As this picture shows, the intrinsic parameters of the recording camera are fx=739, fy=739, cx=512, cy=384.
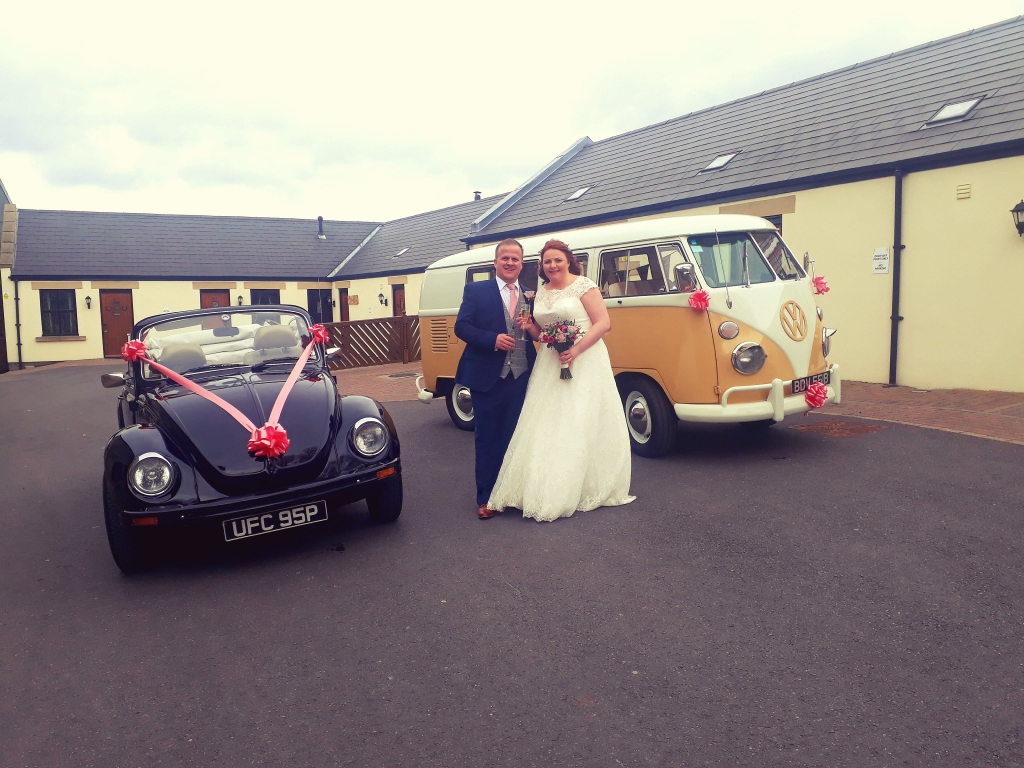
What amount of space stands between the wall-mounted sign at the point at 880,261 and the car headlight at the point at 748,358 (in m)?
6.09

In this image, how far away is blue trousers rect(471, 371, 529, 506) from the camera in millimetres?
5367

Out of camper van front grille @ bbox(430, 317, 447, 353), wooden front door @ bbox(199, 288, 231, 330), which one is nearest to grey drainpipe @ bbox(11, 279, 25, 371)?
wooden front door @ bbox(199, 288, 231, 330)

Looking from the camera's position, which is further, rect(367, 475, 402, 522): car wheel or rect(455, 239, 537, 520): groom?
rect(455, 239, 537, 520): groom

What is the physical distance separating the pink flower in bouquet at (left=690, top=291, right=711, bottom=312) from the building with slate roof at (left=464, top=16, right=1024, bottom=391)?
238 inches

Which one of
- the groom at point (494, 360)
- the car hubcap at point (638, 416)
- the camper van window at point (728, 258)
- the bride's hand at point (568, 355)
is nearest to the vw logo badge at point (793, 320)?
the camper van window at point (728, 258)

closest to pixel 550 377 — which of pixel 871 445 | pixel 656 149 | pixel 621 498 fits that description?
pixel 621 498

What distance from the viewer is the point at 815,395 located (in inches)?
265

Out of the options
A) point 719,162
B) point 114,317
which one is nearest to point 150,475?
point 719,162

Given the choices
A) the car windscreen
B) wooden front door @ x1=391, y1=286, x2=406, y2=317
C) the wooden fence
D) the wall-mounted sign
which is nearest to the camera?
the car windscreen

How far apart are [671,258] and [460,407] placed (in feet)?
11.9

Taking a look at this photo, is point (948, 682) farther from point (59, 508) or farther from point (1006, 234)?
point (1006, 234)

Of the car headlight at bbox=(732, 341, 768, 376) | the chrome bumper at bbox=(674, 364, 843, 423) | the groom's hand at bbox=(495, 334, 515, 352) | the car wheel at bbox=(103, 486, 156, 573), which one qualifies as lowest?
the car wheel at bbox=(103, 486, 156, 573)

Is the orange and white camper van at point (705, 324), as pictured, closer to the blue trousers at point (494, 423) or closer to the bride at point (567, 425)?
the bride at point (567, 425)

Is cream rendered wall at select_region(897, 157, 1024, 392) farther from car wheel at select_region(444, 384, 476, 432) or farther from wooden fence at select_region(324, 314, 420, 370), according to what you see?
wooden fence at select_region(324, 314, 420, 370)
